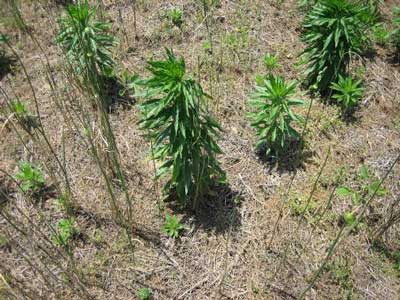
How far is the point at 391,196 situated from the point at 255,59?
6.88ft

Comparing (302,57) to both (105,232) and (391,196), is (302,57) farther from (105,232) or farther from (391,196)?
(105,232)

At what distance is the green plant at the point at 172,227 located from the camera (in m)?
3.18

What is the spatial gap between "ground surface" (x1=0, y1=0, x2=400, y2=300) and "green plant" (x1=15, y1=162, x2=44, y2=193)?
0.14 m

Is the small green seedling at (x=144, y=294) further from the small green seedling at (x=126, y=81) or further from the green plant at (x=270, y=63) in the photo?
the green plant at (x=270, y=63)

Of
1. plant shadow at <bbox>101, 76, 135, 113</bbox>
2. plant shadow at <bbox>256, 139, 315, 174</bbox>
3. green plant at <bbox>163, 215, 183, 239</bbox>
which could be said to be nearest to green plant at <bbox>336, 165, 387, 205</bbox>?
plant shadow at <bbox>256, 139, 315, 174</bbox>

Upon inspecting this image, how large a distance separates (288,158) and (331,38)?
1.25 metres

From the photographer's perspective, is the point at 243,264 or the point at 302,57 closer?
the point at 243,264

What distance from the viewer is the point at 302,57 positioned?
4.43 m

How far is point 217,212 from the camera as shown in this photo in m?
3.34

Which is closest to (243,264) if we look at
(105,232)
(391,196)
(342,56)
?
(105,232)

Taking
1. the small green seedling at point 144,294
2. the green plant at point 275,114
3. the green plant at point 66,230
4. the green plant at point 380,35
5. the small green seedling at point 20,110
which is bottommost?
the small green seedling at point 144,294

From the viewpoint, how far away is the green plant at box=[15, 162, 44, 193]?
11.0 feet

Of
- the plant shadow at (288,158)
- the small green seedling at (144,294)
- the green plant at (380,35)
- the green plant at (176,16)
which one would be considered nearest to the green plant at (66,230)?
the small green seedling at (144,294)

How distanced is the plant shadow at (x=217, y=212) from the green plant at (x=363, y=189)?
933 millimetres
